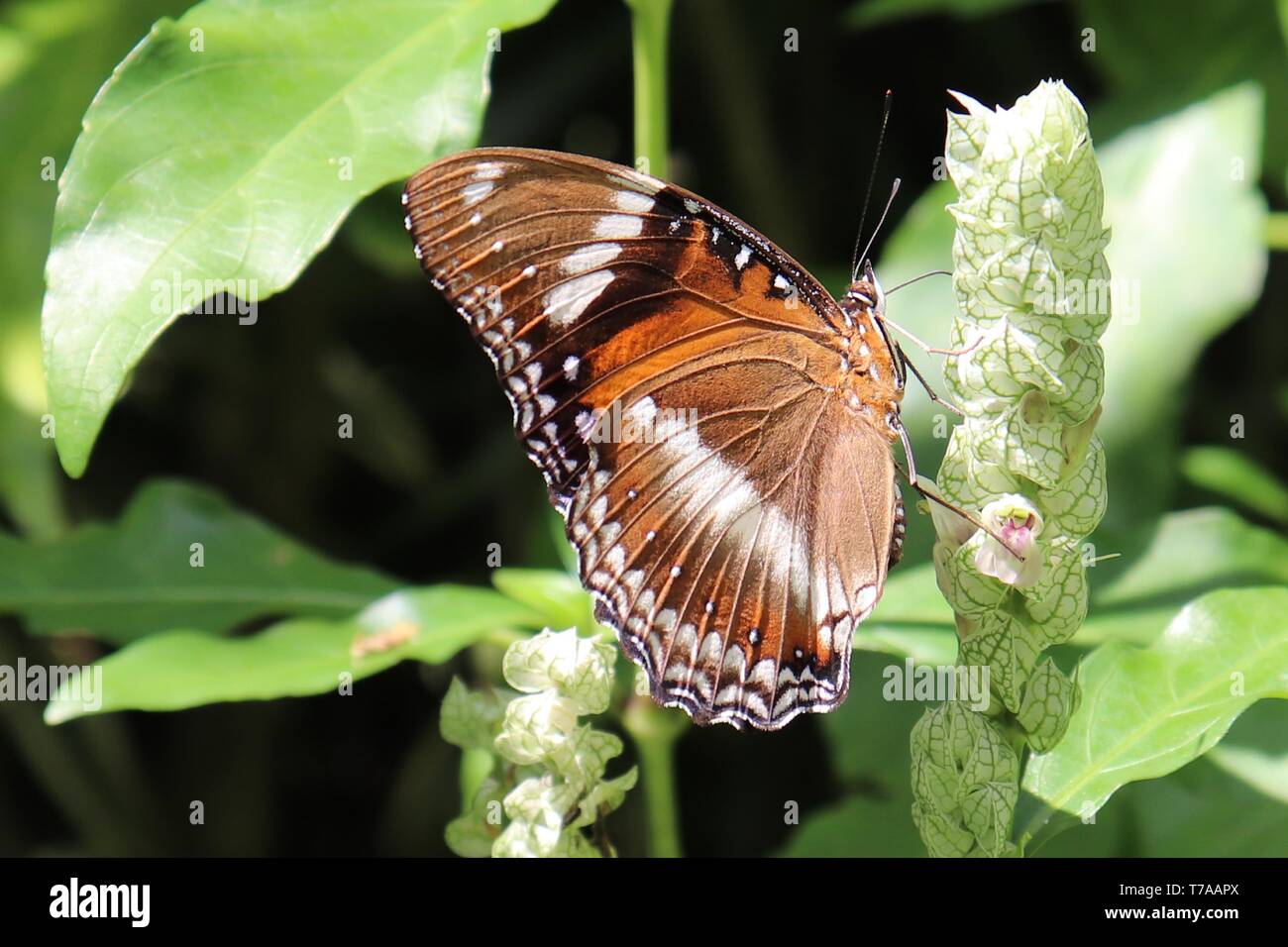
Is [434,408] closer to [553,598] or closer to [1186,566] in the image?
[553,598]

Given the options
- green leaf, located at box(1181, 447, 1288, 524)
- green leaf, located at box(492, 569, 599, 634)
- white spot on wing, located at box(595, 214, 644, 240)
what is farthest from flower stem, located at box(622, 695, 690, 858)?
green leaf, located at box(1181, 447, 1288, 524)

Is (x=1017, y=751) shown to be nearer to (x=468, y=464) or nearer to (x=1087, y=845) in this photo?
(x=1087, y=845)

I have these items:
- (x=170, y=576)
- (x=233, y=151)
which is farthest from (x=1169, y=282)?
(x=170, y=576)

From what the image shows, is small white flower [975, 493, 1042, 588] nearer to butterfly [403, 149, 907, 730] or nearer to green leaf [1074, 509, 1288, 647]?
butterfly [403, 149, 907, 730]

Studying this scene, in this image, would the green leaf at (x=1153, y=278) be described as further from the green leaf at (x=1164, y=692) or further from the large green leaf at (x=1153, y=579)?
the green leaf at (x=1164, y=692)

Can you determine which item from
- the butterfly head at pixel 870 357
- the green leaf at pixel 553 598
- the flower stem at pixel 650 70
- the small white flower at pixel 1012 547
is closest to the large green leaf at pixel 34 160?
the green leaf at pixel 553 598
